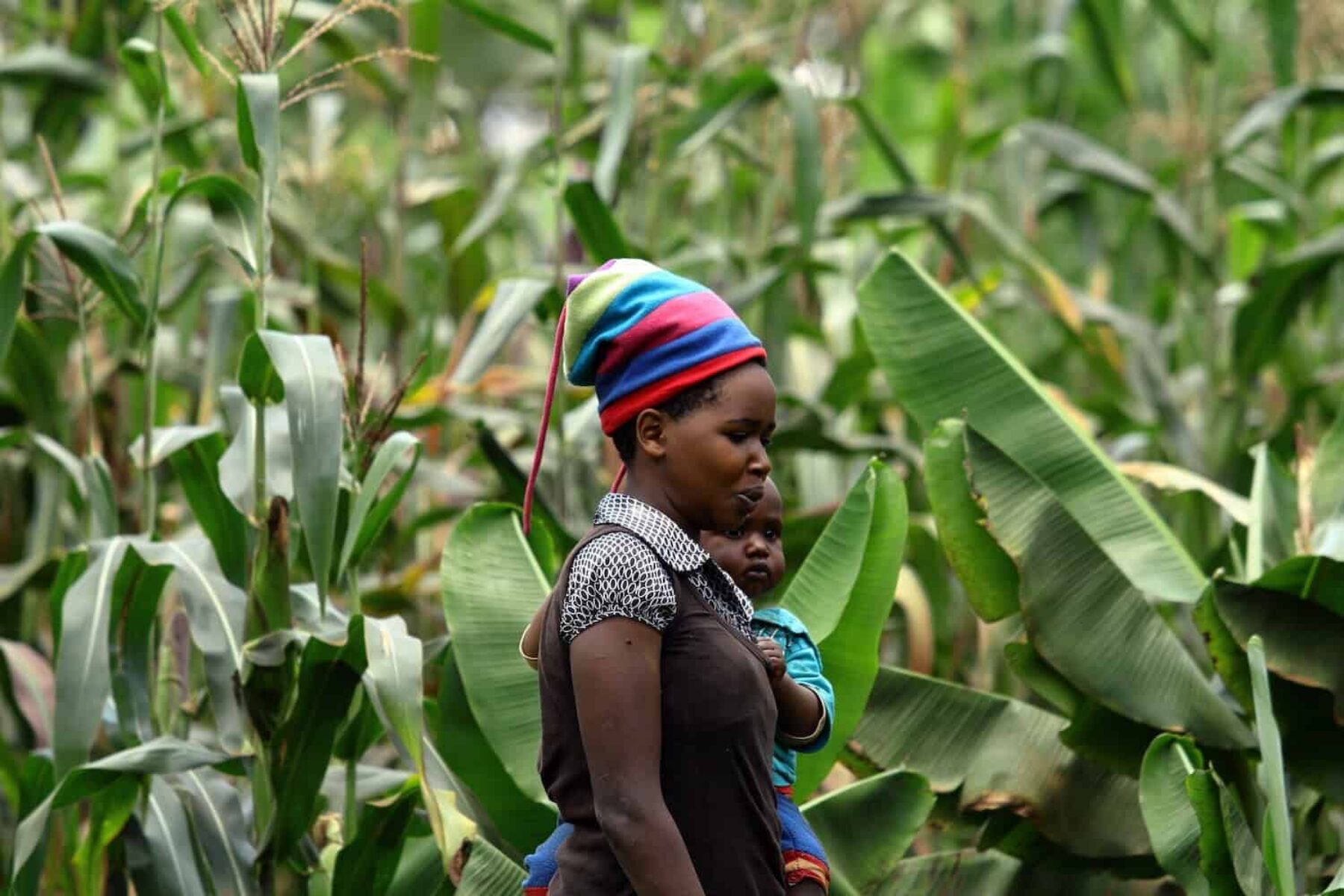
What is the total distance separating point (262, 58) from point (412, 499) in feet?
5.68

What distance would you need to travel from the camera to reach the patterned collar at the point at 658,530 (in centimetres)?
179

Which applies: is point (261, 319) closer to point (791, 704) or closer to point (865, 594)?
point (865, 594)

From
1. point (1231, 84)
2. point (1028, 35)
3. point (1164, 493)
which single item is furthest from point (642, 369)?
point (1231, 84)

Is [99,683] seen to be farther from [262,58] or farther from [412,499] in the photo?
[412,499]

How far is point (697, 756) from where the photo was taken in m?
1.77

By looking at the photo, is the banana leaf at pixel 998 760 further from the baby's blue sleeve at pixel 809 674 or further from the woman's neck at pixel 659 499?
the woman's neck at pixel 659 499

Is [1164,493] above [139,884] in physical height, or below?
above

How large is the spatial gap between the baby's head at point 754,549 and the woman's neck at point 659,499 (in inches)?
13.2

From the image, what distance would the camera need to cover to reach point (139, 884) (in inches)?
109

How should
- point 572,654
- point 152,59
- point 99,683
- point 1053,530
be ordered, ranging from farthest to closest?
1. point 152,59
2. point 1053,530
3. point 99,683
4. point 572,654

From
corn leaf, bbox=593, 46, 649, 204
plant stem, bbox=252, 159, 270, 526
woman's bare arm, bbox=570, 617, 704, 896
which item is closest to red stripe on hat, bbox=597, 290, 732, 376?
woman's bare arm, bbox=570, 617, 704, 896

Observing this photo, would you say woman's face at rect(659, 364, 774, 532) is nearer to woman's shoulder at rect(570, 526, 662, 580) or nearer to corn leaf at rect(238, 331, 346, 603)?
woman's shoulder at rect(570, 526, 662, 580)

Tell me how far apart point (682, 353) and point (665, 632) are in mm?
294

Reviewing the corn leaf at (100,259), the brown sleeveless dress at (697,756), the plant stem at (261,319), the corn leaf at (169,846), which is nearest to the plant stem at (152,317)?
the corn leaf at (100,259)
